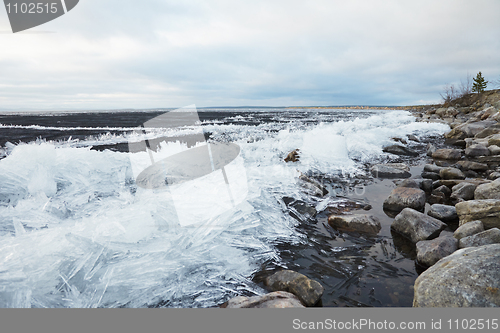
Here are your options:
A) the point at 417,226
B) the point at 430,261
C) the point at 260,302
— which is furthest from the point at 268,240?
the point at 417,226

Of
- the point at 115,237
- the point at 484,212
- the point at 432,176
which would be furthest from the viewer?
the point at 432,176

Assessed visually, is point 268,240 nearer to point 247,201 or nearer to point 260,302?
point 247,201

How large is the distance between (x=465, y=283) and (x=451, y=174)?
4294 mm

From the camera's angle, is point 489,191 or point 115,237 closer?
point 115,237

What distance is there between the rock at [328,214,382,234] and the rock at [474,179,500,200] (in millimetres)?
1700

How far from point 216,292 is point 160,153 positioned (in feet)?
10.2

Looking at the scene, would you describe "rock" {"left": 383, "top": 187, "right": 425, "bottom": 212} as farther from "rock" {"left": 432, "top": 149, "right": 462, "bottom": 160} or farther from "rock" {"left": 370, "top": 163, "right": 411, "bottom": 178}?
"rock" {"left": 432, "top": 149, "right": 462, "bottom": 160}

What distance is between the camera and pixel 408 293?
1.94 metres

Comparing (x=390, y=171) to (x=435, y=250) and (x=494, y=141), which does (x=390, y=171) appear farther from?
(x=494, y=141)

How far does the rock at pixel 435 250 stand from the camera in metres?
2.23

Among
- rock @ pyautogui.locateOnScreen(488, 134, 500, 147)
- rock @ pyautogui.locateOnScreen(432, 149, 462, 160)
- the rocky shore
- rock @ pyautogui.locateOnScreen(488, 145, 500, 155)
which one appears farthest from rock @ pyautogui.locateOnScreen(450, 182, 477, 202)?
rock @ pyautogui.locateOnScreen(488, 134, 500, 147)

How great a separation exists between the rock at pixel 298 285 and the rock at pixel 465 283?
2.33ft

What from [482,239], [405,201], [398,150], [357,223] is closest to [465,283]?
[482,239]

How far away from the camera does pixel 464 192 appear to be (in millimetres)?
3781
